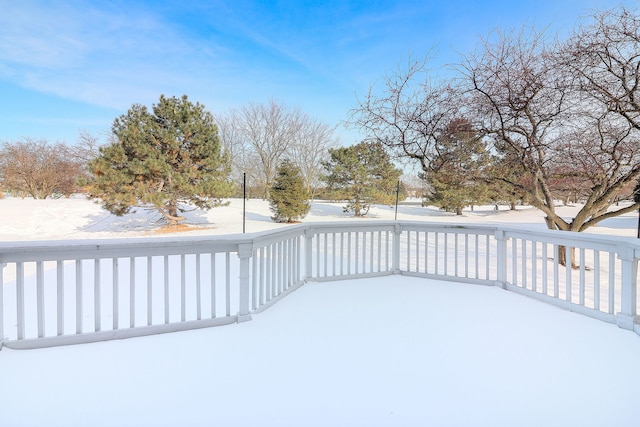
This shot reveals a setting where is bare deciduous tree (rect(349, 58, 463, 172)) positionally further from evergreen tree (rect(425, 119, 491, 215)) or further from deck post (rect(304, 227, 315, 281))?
deck post (rect(304, 227, 315, 281))

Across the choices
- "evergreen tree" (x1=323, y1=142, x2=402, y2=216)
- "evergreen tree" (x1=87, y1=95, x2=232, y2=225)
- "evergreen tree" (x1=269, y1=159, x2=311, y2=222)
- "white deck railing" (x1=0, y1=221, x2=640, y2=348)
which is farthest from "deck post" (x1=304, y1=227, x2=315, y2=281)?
"evergreen tree" (x1=323, y1=142, x2=402, y2=216)

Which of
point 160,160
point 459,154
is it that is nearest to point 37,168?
point 160,160

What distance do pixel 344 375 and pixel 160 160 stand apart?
1029 cm

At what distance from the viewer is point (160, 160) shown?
10.2 meters

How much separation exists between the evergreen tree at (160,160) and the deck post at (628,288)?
1048cm

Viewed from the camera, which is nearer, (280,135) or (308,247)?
(308,247)

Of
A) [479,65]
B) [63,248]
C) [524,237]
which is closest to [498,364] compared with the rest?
[524,237]

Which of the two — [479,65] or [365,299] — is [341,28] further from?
[365,299]

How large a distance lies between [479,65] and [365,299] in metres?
3.87

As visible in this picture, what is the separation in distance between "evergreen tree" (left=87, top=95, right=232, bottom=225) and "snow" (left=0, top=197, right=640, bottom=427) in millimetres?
9165

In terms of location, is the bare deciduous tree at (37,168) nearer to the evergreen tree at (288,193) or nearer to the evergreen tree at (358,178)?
the evergreen tree at (288,193)

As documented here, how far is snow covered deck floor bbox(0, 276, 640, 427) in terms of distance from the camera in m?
1.42

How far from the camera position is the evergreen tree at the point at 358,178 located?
47.8 feet

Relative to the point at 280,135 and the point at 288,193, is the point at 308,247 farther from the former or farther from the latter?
the point at 280,135
